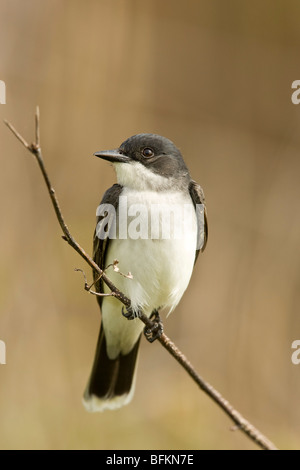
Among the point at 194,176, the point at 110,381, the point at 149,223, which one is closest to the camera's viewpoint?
the point at 149,223

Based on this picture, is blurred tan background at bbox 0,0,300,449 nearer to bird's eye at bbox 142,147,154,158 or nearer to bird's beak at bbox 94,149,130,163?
bird's eye at bbox 142,147,154,158

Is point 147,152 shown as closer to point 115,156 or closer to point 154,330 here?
point 115,156

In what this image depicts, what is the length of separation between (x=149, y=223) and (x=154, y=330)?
0.62 meters

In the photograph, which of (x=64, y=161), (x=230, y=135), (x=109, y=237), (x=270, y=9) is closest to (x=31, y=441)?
(x=109, y=237)

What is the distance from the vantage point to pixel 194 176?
676 cm

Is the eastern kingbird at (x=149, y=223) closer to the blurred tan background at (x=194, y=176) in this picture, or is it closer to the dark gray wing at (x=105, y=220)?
the dark gray wing at (x=105, y=220)

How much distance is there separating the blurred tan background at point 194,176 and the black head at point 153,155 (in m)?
1.77

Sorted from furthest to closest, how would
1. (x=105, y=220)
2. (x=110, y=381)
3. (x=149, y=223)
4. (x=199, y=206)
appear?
(x=110, y=381) < (x=199, y=206) < (x=105, y=220) < (x=149, y=223)

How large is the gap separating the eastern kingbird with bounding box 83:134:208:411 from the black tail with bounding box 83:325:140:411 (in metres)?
0.78

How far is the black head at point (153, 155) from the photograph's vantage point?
4055 mm

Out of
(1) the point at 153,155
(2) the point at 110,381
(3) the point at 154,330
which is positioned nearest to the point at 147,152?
(1) the point at 153,155

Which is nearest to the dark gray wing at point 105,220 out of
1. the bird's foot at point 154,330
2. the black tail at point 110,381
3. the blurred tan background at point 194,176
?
the bird's foot at point 154,330

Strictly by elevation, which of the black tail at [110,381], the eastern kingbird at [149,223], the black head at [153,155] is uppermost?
the black head at [153,155]

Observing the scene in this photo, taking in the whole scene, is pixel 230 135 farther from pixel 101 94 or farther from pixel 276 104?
pixel 101 94
